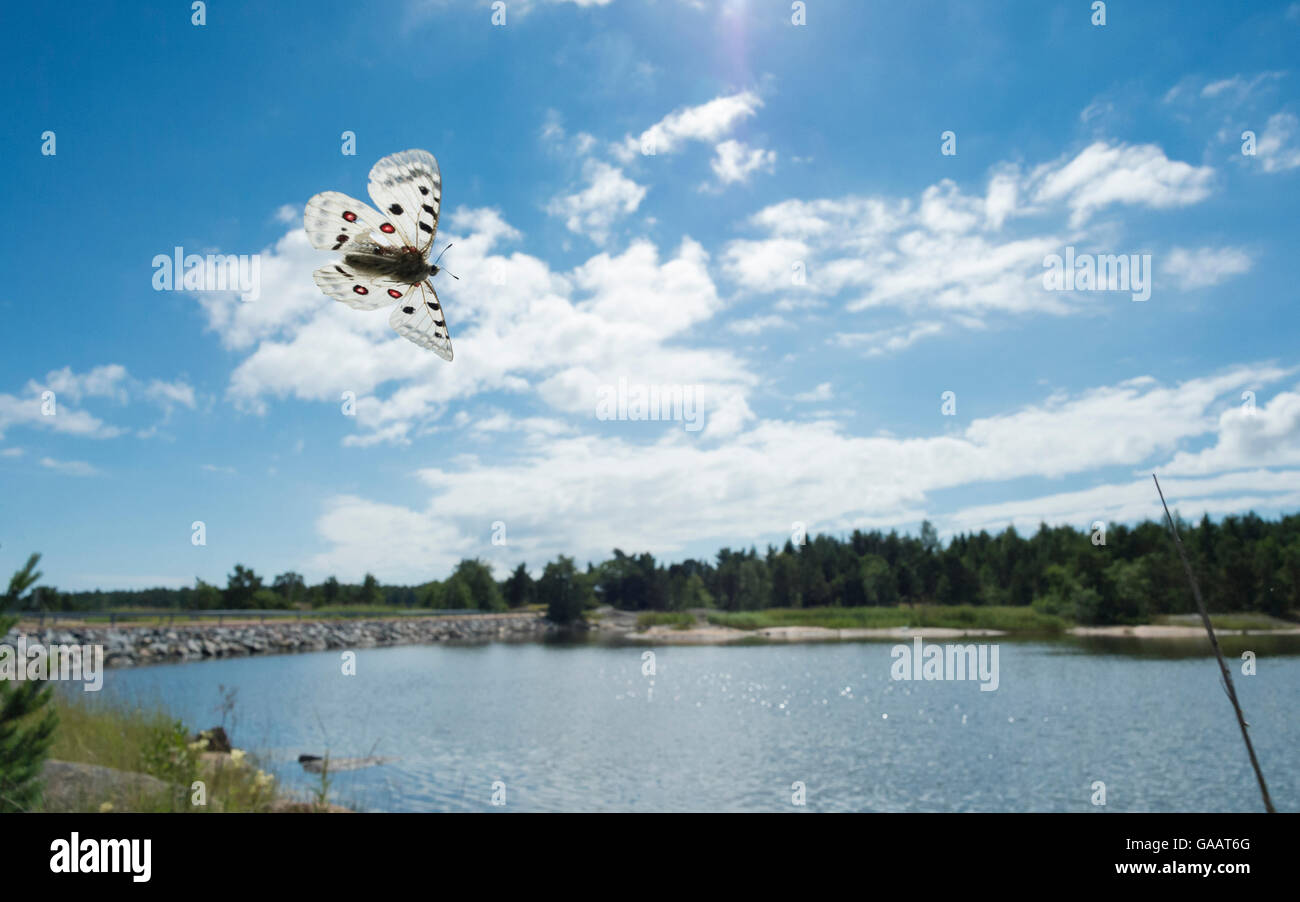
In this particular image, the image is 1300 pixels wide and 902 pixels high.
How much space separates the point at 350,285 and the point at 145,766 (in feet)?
34.3

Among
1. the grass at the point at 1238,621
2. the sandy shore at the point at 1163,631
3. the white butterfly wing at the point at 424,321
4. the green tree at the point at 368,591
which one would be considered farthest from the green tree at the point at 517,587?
the white butterfly wing at the point at 424,321

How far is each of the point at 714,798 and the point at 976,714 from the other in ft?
36.2

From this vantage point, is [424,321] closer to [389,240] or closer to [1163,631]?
[389,240]

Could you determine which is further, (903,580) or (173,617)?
(903,580)

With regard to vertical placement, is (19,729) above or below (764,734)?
above

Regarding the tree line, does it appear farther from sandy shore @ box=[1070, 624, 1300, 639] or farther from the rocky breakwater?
the rocky breakwater

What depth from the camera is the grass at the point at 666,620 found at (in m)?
75.9

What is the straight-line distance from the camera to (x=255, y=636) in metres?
42.2

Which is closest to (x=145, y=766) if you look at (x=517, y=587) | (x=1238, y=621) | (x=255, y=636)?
(x=255, y=636)

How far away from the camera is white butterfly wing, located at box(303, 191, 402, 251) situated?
90 cm

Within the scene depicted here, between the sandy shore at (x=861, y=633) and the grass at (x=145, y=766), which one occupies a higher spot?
the grass at (x=145, y=766)

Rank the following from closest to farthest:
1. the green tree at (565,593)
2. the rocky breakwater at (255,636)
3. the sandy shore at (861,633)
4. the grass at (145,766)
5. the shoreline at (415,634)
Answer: the grass at (145,766) < the rocky breakwater at (255,636) < the shoreline at (415,634) < the sandy shore at (861,633) < the green tree at (565,593)

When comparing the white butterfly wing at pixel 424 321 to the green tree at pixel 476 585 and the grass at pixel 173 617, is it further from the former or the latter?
the green tree at pixel 476 585
